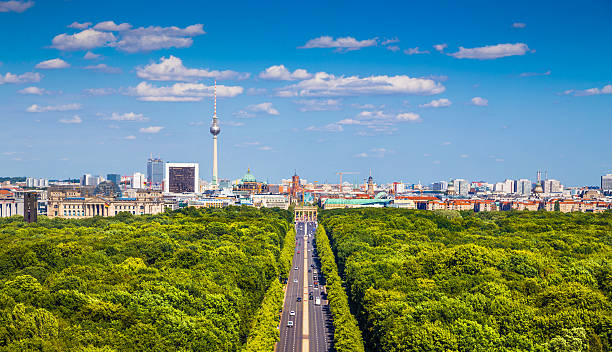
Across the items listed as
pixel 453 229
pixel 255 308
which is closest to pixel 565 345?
pixel 255 308

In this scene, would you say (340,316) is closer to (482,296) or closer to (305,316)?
(305,316)

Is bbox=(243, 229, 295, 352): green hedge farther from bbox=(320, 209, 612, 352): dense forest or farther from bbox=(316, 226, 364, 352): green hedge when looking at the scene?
bbox=(320, 209, 612, 352): dense forest

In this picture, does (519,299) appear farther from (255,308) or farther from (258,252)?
(258,252)

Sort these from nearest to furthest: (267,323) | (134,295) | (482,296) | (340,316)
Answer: (134,295) → (482,296) → (267,323) → (340,316)

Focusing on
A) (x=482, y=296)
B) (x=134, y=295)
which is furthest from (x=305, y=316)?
(x=134, y=295)

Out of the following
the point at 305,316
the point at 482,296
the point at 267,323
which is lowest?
the point at 305,316
